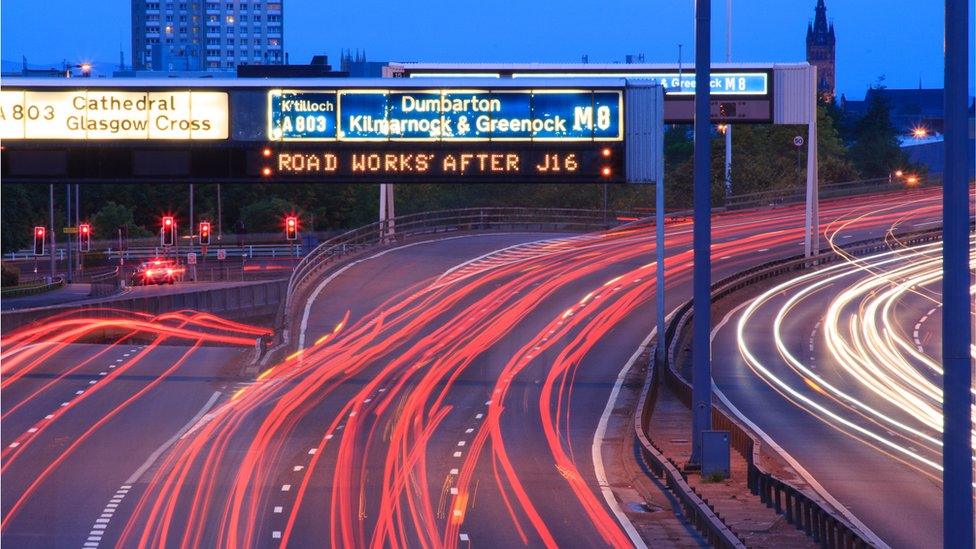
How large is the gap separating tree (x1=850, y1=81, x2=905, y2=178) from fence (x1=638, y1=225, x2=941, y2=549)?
251ft

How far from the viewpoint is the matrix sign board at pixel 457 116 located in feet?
88.2

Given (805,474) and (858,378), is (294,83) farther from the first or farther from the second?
(858,378)

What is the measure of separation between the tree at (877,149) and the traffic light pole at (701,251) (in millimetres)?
105644

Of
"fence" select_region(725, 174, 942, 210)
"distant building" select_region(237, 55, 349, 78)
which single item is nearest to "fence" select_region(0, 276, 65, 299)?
"distant building" select_region(237, 55, 349, 78)

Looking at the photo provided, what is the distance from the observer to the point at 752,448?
20.8 metres

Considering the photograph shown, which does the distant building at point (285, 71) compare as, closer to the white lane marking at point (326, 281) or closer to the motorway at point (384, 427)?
the motorway at point (384, 427)

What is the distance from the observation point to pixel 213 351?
3978cm

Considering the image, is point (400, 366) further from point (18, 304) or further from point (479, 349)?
point (18, 304)

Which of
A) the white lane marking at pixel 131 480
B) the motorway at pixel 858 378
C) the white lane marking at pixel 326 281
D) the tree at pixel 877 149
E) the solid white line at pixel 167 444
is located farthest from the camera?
the tree at pixel 877 149

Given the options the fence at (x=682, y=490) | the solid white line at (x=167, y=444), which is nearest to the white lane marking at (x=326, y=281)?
the solid white line at (x=167, y=444)

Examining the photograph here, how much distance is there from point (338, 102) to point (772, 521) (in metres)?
Result: 13.6

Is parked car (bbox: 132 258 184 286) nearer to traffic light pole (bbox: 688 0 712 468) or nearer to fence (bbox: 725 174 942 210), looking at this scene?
fence (bbox: 725 174 942 210)

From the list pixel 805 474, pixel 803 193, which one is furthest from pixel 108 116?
pixel 803 193

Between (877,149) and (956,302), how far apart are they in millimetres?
129973
